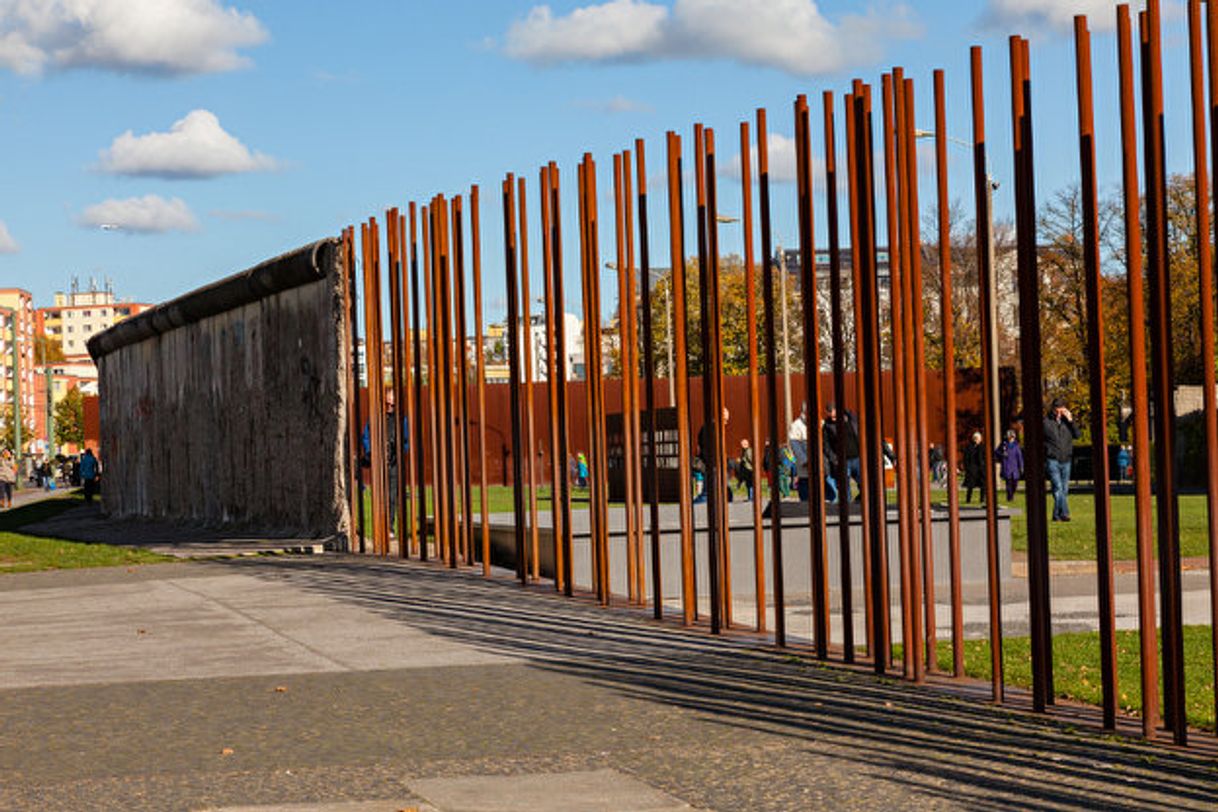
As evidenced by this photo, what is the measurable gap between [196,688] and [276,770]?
229 cm

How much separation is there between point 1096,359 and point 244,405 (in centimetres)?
1513

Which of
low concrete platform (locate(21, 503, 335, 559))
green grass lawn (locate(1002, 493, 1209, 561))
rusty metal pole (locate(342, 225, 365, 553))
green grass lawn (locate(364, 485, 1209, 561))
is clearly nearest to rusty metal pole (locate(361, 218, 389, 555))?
rusty metal pole (locate(342, 225, 365, 553))

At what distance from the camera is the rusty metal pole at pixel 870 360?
9.04m

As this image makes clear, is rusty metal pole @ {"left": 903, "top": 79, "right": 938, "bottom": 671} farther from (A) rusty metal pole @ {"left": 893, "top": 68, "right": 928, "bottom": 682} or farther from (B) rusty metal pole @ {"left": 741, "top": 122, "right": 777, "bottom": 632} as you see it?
(B) rusty metal pole @ {"left": 741, "top": 122, "right": 777, "bottom": 632}

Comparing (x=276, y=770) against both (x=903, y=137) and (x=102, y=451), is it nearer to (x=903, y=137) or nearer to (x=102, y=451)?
(x=903, y=137)

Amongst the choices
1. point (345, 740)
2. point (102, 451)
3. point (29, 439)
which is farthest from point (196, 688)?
point (29, 439)

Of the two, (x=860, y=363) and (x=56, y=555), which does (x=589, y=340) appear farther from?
(x=56, y=555)

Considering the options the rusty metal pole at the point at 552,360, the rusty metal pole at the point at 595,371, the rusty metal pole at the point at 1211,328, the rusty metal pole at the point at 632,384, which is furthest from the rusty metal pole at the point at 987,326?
the rusty metal pole at the point at 552,360

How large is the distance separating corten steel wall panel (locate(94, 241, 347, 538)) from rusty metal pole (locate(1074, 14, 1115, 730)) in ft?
37.6

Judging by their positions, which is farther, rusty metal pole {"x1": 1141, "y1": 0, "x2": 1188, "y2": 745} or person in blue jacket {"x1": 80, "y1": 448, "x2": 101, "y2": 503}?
person in blue jacket {"x1": 80, "y1": 448, "x2": 101, "y2": 503}

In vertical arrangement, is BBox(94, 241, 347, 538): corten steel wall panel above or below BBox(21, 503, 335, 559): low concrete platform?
above

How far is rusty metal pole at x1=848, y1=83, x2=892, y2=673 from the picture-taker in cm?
904

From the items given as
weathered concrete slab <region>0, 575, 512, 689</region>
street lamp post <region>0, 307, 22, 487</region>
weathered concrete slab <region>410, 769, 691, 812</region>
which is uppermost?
street lamp post <region>0, 307, 22, 487</region>

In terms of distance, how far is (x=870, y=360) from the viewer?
9.12m
